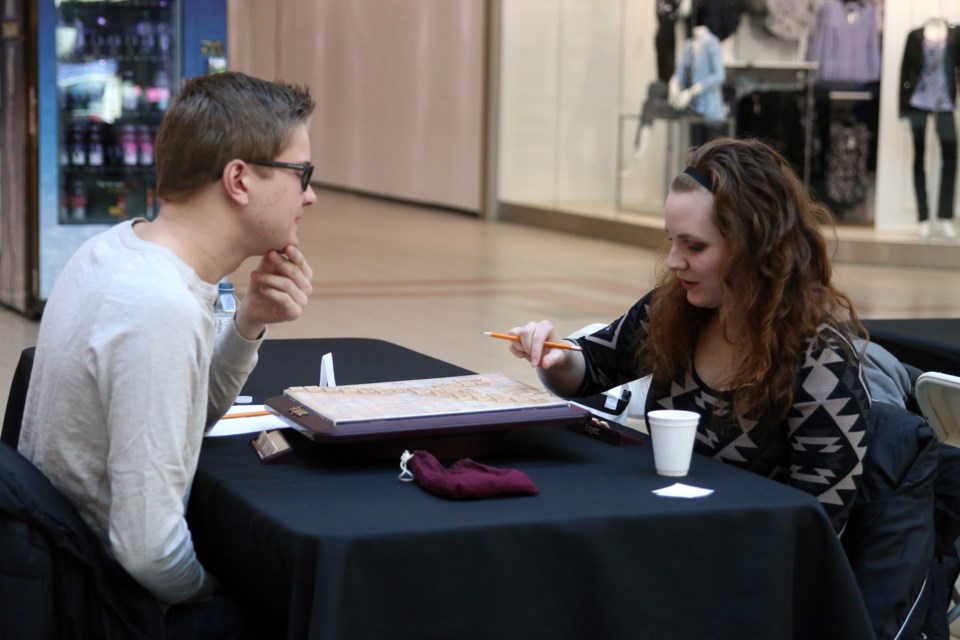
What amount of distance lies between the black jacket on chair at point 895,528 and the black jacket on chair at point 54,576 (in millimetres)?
1056

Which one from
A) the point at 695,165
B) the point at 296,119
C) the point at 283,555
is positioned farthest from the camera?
the point at 695,165

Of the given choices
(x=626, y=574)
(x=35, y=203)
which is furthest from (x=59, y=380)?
(x=35, y=203)

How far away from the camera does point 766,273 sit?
89.9 inches

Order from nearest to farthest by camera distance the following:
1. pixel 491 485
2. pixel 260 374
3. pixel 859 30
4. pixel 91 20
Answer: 1. pixel 491 485
2. pixel 260 374
3. pixel 91 20
4. pixel 859 30

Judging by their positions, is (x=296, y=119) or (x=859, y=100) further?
(x=859, y=100)

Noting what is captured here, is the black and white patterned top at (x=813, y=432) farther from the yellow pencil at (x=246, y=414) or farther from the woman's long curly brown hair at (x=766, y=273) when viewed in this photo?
the yellow pencil at (x=246, y=414)

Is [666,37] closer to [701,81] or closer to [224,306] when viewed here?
[701,81]

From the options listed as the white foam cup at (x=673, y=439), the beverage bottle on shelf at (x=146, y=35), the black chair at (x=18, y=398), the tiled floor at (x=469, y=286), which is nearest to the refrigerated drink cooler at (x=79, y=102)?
the beverage bottle on shelf at (x=146, y=35)

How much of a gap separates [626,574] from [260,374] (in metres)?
1.28

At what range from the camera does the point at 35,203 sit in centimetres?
764

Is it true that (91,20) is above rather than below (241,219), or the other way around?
above

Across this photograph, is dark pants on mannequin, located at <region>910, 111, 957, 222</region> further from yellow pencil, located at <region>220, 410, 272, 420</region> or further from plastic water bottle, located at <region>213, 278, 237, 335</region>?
yellow pencil, located at <region>220, 410, 272, 420</region>

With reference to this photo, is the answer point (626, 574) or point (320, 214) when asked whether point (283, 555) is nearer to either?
point (626, 574)

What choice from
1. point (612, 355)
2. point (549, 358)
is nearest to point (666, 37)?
point (612, 355)
